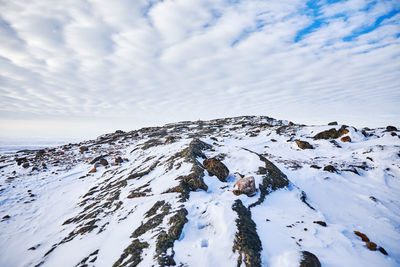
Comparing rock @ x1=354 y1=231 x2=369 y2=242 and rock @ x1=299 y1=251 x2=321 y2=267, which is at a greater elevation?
rock @ x1=299 y1=251 x2=321 y2=267

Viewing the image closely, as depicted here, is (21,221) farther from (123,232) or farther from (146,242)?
(146,242)

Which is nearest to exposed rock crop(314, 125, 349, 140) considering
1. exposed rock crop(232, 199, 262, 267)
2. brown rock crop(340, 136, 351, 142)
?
brown rock crop(340, 136, 351, 142)

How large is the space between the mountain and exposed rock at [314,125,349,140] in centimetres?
473

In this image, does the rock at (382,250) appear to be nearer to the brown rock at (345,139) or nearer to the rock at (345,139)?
the rock at (345,139)

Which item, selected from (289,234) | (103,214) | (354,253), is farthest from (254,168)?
(103,214)

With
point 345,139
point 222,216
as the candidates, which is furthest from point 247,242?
point 345,139

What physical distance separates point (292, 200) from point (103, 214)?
10468 mm

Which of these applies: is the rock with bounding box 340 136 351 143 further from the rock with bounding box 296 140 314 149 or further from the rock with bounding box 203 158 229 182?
the rock with bounding box 203 158 229 182

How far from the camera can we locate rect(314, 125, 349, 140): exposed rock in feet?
73.3

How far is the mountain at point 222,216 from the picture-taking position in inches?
210

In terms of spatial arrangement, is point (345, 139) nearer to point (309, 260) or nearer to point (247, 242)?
point (309, 260)

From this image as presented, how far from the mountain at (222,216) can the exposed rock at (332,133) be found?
473 centimetres

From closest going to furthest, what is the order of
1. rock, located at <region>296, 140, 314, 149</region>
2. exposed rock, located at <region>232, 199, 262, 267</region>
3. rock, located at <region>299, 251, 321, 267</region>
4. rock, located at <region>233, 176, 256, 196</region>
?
rock, located at <region>299, 251, 321, 267</region> < exposed rock, located at <region>232, 199, 262, 267</region> < rock, located at <region>233, 176, 256, 196</region> < rock, located at <region>296, 140, 314, 149</region>

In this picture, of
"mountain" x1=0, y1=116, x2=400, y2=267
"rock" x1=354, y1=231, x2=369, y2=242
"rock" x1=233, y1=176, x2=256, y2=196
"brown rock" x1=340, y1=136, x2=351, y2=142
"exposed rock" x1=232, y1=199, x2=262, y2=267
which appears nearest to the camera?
"exposed rock" x1=232, y1=199, x2=262, y2=267
